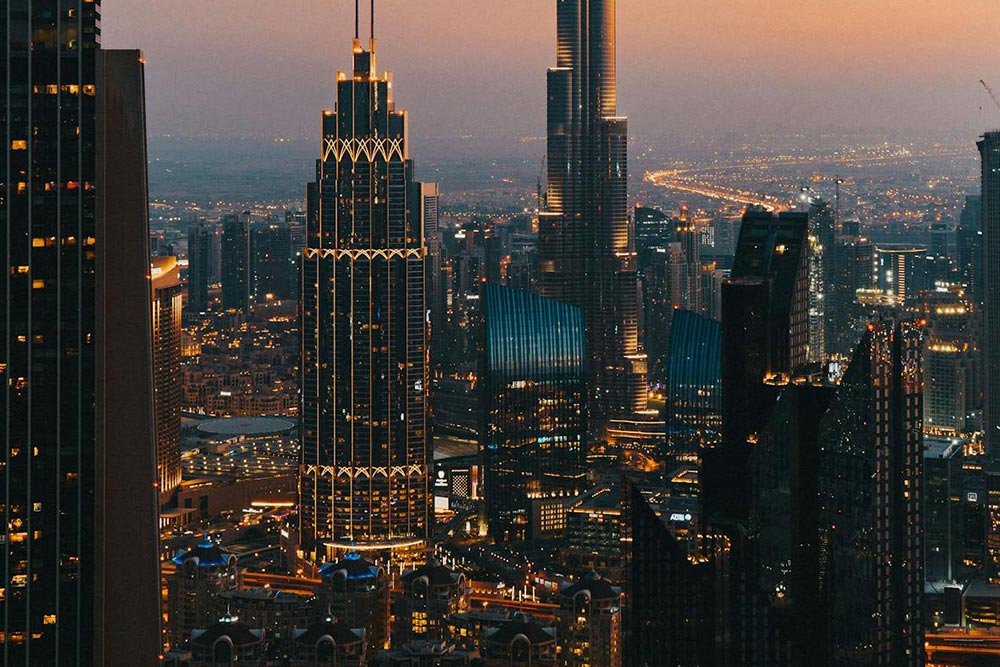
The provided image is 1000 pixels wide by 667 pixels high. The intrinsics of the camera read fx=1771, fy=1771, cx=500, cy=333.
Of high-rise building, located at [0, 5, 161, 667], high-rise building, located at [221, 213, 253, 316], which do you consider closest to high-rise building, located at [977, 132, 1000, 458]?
high-rise building, located at [221, 213, 253, 316]

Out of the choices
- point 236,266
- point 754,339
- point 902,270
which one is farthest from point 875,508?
point 236,266

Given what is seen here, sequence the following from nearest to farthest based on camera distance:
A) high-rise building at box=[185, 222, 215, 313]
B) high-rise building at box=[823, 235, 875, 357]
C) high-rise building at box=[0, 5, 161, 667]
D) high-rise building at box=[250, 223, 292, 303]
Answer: high-rise building at box=[0, 5, 161, 667] → high-rise building at box=[823, 235, 875, 357] → high-rise building at box=[185, 222, 215, 313] → high-rise building at box=[250, 223, 292, 303]

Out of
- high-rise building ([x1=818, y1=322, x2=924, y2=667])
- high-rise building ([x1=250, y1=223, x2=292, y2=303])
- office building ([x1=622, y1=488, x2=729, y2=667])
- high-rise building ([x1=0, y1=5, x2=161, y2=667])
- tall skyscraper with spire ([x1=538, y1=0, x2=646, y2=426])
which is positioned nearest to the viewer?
high-rise building ([x1=0, y1=5, x2=161, y2=667])

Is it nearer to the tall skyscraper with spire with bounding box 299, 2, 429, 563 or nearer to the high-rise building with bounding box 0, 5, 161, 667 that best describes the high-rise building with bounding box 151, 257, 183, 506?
the tall skyscraper with spire with bounding box 299, 2, 429, 563

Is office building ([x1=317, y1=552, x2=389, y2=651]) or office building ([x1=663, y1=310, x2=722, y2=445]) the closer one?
office building ([x1=317, y1=552, x2=389, y2=651])

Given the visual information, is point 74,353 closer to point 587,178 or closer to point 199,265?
point 199,265

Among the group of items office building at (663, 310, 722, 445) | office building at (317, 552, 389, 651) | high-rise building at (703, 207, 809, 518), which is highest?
high-rise building at (703, 207, 809, 518)
